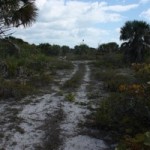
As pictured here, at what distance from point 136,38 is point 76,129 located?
2105 cm

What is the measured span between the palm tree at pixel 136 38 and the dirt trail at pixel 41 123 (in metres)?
16.9

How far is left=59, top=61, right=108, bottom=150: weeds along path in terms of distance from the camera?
7.51 metres

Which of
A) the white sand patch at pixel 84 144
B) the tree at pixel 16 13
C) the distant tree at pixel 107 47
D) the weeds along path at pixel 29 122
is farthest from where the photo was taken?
the distant tree at pixel 107 47

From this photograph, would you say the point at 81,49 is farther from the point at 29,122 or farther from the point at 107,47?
the point at 29,122

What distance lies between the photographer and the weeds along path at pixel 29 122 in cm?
755

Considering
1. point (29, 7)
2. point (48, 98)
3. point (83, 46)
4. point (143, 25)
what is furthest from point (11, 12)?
point (83, 46)

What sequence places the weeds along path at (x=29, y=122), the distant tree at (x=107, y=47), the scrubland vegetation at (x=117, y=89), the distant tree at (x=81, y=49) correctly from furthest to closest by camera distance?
the distant tree at (x=81, y=49)
the distant tree at (x=107, y=47)
the scrubland vegetation at (x=117, y=89)
the weeds along path at (x=29, y=122)

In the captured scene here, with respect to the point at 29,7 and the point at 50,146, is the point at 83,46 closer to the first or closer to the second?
the point at 29,7

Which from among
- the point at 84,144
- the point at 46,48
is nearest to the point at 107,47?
the point at 46,48

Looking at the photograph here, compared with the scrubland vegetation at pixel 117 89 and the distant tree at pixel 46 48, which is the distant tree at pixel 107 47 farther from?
the scrubland vegetation at pixel 117 89

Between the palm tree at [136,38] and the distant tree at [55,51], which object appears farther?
the distant tree at [55,51]

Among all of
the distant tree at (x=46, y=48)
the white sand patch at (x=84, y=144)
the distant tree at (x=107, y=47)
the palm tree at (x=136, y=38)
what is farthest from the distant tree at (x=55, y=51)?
→ the white sand patch at (x=84, y=144)

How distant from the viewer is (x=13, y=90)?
12281 mm

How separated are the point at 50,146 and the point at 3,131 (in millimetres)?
1373
